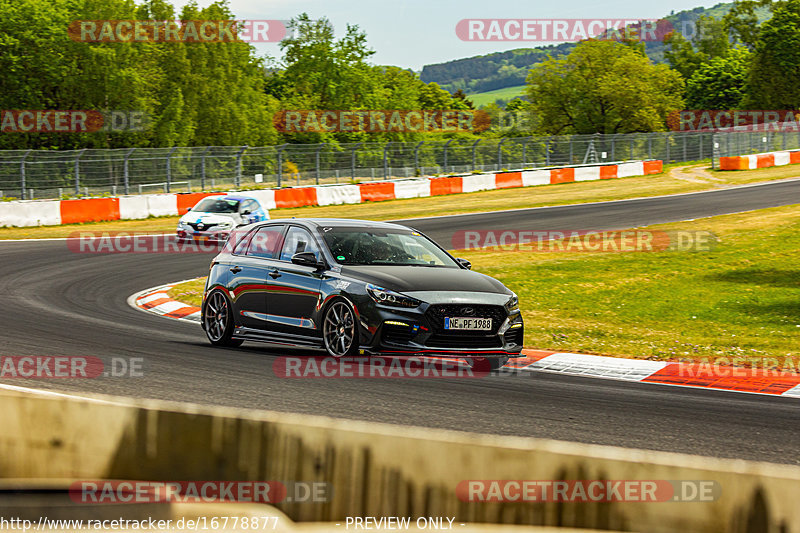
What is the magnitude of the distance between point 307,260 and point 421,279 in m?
1.36

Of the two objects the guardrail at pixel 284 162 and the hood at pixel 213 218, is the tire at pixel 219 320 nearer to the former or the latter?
the hood at pixel 213 218

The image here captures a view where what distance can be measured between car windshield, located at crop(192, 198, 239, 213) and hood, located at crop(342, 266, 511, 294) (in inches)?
609

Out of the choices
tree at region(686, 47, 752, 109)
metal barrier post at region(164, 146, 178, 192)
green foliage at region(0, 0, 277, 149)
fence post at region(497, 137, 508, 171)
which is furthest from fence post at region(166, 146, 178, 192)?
tree at region(686, 47, 752, 109)

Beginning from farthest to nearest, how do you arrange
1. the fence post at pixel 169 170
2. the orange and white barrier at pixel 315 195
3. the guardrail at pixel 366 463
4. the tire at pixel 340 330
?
the fence post at pixel 169 170 → the orange and white barrier at pixel 315 195 → the tire at pixel 340 330 → the guardrail at pixel 366 463

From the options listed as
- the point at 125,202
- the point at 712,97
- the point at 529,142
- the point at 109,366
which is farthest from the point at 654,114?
the point at 109,366

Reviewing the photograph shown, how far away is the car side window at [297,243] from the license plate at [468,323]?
82.5 inches

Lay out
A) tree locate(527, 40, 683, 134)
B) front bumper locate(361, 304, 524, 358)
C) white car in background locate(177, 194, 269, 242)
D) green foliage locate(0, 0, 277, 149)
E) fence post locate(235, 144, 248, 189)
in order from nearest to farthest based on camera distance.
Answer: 1. front bumper locate(361, 304, 524, 358)
2. white car in background locate(177, 194, 269, 242)
3. fence post locate(235, 144, 248, 189)
4. green foliage locate(0, 0, 277, 149)
5. tree locate(527, 40, 683, 134)

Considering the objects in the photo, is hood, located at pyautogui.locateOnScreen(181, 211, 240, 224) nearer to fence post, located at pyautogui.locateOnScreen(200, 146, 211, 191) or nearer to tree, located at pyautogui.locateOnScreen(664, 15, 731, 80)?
fence post, located at pyautogui.locateOnScreen(200, 146, 211, 191)

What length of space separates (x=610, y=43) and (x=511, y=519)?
10034cm

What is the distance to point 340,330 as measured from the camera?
32.9 feet

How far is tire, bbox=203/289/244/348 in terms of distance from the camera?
1164 cm

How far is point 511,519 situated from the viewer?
410cm

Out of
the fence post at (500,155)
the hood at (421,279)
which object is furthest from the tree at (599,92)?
the hood at (421,279)

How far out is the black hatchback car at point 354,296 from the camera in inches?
376
